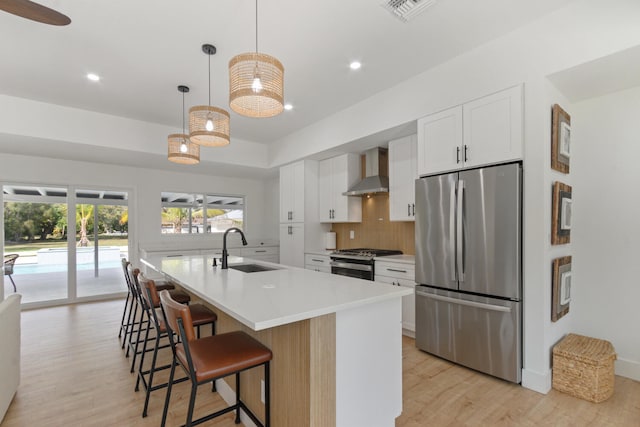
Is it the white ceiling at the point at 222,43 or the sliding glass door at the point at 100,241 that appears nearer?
the white ceiling at the point at 222,43

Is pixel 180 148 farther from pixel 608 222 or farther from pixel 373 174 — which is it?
pixel 608 222

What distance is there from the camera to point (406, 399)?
2.32m

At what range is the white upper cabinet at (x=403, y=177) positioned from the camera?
3.82 m

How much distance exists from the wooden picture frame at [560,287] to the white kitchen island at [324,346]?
1.52 meters

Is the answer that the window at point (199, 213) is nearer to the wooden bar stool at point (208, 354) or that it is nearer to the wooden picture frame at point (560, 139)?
the wooden bar stool at point (208, 354)

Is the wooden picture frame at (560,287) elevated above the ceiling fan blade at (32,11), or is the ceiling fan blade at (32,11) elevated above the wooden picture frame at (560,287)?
the ceiling fan blade at (32,11)

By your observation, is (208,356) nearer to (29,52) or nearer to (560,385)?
(560,385)

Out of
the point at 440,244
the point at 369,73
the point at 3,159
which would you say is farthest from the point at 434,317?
the point at 3,159

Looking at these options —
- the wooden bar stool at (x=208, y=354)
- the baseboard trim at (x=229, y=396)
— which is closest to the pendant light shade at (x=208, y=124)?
the wooden bar stool at (x=208, y=354)

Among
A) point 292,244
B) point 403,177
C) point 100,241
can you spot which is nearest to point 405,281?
point 403,177

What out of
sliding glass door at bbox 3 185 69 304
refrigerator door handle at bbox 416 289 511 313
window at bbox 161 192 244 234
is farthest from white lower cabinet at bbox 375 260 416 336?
sliding glass door at bbox 3 185 69 304

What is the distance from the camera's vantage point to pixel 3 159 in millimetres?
4777

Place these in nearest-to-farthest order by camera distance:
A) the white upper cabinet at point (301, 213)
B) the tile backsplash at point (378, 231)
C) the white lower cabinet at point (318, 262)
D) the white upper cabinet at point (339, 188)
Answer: the tile backsplash at point (378, 231) → the white lower cabinet at point (318, 262) → the white upper cabinet at point (339, 188) → the white upper cabinet at point (301, 213)

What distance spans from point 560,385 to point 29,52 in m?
5.38
